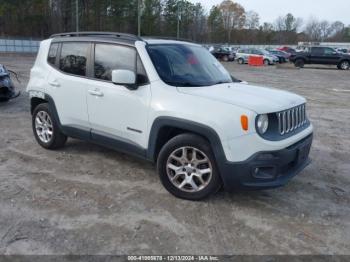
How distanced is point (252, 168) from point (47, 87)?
345cm

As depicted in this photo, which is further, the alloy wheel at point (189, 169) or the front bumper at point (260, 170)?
the alloy wheel at point (189, 169)

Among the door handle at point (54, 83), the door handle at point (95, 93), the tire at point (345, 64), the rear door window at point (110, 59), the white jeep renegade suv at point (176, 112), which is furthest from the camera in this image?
the tire at point (345, 64)

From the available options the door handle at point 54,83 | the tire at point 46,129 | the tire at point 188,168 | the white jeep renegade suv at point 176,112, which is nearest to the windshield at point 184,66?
the white jeep renegade suv at point 176,112

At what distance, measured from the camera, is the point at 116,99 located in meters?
4.50

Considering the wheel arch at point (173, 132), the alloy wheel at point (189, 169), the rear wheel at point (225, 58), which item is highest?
the rear wheel at point (225, 58)

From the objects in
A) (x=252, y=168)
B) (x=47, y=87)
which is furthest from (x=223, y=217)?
(x=47, y=87)

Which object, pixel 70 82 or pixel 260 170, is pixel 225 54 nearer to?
pixel 70 82

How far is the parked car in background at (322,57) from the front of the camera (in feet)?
97.2

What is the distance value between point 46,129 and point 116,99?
1.83 m

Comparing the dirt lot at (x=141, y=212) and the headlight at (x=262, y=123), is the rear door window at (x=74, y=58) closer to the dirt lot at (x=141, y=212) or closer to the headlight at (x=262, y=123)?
the dirt lot at (x=141, y=212)

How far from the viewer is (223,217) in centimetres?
377

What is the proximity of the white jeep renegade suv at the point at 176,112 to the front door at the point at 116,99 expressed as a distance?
0.5 inches

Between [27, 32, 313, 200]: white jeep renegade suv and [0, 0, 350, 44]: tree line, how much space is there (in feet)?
146

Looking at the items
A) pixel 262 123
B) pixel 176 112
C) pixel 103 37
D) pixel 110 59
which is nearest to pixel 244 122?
pixel 262 123
